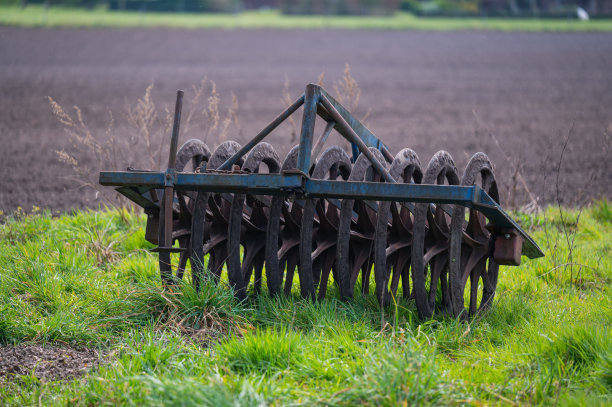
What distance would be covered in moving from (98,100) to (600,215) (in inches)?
400

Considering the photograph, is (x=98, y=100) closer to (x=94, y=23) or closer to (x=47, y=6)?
(x=94, y=23)

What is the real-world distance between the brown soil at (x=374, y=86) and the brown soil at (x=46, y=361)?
130 inches

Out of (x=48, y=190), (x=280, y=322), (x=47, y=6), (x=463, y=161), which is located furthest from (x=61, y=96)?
(x=47, y=6)

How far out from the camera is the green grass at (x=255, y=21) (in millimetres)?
31219

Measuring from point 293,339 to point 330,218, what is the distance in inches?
47.1

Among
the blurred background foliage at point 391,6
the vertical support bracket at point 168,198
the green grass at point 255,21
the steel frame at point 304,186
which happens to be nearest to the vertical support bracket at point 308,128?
the steel frame at point 304,186

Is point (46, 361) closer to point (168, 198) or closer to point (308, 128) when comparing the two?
point (168, 198)

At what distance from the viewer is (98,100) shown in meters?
13.6

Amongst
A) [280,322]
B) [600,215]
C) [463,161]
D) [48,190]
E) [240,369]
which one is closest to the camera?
[240,369]

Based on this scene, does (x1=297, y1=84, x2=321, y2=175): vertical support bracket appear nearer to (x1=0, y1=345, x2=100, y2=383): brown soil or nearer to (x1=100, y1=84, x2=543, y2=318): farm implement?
(x1=100, y1=84, x2=543, y2=318): farm implement

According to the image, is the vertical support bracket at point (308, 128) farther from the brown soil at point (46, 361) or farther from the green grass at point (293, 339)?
the brown soil at point (46, 361)

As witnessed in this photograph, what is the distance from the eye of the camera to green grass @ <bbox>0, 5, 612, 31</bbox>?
31219 mm

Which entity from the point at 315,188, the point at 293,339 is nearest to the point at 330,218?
the point at 315,188

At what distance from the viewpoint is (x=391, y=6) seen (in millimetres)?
42625
